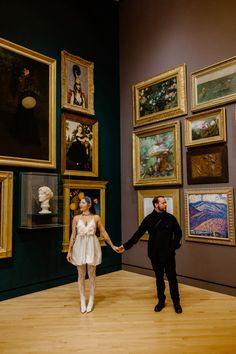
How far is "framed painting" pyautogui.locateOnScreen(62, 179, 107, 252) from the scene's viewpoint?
567cm

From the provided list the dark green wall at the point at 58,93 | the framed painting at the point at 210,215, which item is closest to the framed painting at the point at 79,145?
the dark green wall at the point at 58,93

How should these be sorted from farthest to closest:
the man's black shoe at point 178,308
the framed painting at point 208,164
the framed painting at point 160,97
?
1. the framed painting at point 160,97
2. the framed painting at point 208,164
3. the man's black shoe at point 178,308

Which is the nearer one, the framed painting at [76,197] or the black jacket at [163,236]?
the black jacket at [163,236]

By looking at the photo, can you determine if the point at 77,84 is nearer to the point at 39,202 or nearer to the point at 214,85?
the point at 39,202

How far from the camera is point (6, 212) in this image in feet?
15.8

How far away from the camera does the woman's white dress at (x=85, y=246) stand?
4250mm

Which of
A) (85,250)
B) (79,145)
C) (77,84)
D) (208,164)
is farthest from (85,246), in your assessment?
(77,84)

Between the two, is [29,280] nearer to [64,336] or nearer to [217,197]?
[64,336]

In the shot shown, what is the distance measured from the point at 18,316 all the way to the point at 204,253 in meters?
3.13

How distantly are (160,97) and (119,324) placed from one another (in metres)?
4.26

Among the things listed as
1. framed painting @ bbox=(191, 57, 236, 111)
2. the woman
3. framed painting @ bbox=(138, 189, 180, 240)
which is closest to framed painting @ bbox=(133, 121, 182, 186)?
framed painting @ bbox=(138, 189, 180, 240)

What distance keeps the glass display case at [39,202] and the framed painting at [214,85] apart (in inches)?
117

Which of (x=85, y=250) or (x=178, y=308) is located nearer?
(x=178, y=308)

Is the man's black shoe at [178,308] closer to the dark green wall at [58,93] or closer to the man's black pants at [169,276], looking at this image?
the man's black pants at [169,276]
